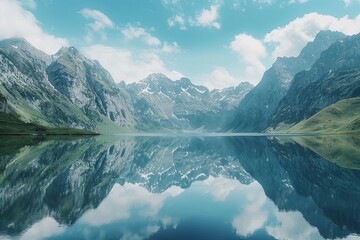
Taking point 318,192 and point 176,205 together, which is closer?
point 176,205

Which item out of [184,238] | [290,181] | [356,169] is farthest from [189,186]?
[356,169]

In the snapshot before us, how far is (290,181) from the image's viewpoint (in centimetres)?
5894

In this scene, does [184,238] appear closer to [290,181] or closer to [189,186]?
[189,186]

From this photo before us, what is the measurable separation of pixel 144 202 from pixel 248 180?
88.7 feet

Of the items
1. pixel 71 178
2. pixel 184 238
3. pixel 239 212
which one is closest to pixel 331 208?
pixel 239 212

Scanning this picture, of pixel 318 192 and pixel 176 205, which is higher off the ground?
pixel 318 192

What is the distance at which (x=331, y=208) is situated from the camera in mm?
38031

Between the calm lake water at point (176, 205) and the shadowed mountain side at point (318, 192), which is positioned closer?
the calm lake water at point (176, 205)

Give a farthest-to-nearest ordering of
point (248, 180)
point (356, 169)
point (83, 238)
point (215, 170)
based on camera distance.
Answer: point (215, 170) → point (356, 169) → point (248, 180) → point (83, 238)

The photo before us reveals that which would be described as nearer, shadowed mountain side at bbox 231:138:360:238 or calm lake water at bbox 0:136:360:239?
calm lake water at bbox 0:136:360:239

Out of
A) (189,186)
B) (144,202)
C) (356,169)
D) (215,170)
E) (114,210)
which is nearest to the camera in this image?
(114,210)

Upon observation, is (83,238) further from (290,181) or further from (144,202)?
(290,181)

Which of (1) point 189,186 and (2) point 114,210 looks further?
(1) point 189,186

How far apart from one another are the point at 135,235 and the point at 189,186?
28898 mm
